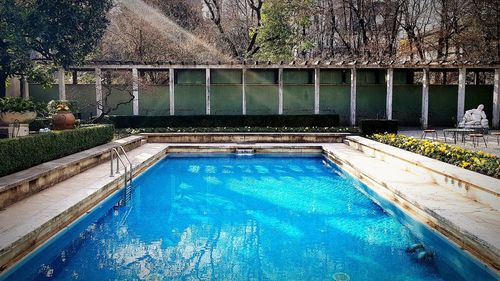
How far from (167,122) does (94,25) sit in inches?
249

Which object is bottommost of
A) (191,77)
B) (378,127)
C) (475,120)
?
(378,127)

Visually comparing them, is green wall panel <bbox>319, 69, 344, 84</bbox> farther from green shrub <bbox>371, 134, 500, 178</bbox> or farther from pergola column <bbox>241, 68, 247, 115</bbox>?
green shrub <bbox>371, 134, 500, 178</bbox>

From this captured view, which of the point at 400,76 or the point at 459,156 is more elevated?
the point at 400,76

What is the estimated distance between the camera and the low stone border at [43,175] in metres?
6.41

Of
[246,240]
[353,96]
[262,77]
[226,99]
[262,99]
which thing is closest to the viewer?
[246,240]

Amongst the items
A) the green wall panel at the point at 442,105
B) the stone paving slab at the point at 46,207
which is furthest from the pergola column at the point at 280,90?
the stone paving slab at the point at 46,207

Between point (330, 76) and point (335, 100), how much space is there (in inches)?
54.4

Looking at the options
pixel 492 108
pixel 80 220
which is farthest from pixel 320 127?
pixel 80 220

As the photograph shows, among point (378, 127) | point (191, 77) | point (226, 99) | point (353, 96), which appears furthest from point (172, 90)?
point (378, 127)

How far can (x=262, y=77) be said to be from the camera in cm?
2225

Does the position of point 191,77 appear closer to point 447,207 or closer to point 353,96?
point 353,96

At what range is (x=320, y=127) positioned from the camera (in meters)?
19.0

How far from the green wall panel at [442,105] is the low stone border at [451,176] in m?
12.3

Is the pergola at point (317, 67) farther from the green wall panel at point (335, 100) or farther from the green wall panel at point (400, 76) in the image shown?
the green wall panel at point (400, 76)
